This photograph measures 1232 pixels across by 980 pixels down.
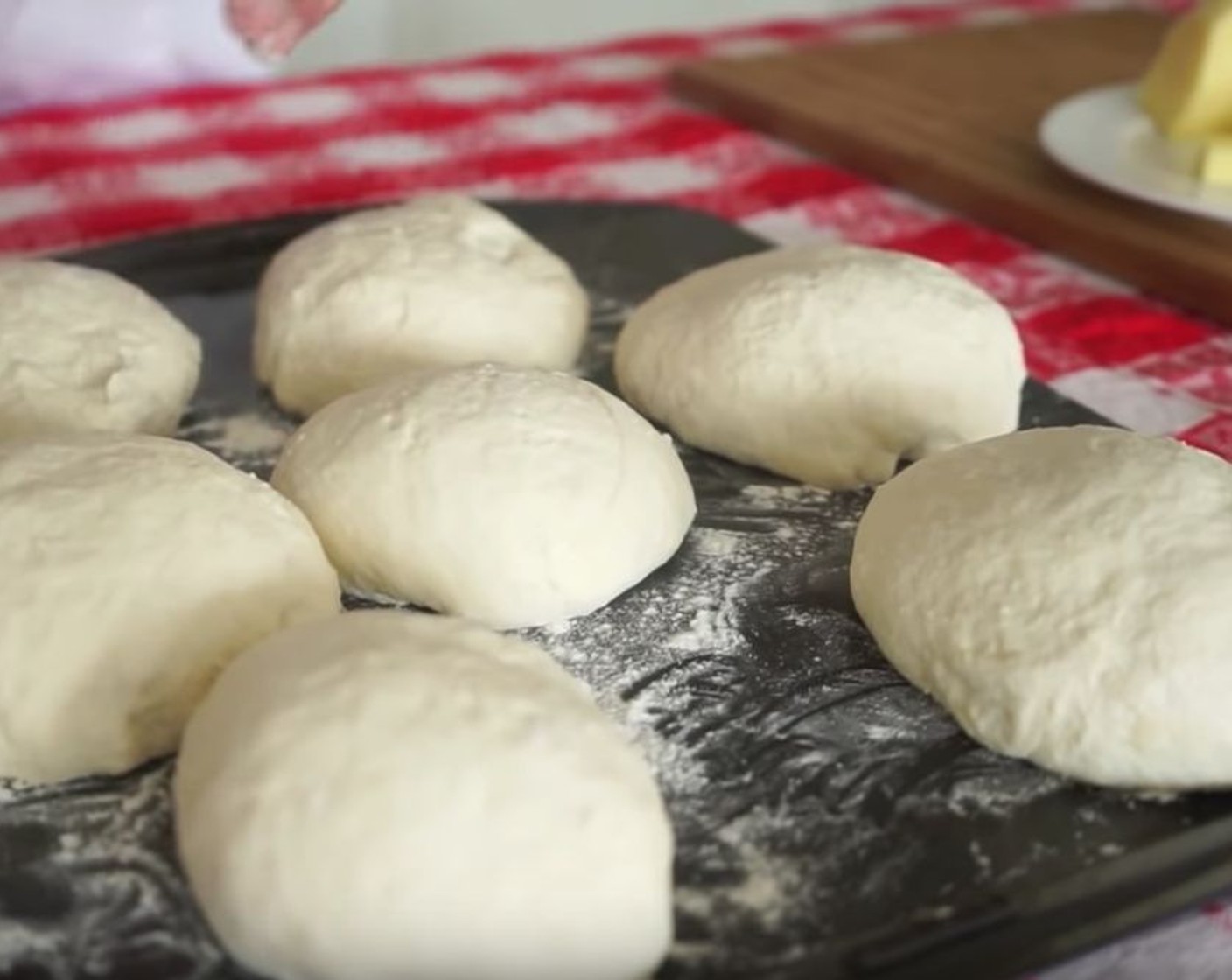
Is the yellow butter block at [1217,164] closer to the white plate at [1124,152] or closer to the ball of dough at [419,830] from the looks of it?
the white plate at [1124,152]

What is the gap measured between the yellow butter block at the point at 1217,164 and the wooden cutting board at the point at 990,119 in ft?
0.16

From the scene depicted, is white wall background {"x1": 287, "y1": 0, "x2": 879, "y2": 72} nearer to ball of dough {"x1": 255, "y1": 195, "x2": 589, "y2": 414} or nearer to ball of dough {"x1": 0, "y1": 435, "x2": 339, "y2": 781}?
ball of dough {"x1": 255, "y1": 195, "x2": 589, "y2": 414}

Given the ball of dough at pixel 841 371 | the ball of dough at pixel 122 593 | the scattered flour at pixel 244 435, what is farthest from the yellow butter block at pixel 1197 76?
the ball of dough at pixel 122 593

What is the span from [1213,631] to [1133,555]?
0.06 m

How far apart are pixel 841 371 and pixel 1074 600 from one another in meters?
0.30

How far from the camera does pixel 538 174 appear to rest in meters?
1.66

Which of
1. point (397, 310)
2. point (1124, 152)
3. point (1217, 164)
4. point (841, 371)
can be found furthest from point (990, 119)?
point (397, 310)

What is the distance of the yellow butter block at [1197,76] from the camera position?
59.2 inches

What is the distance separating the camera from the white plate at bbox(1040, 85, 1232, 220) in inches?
55.4

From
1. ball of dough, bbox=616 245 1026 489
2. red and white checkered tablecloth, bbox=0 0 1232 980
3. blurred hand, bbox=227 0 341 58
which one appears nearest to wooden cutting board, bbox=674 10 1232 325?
red and white checkered tablecloth, bbox=0 0 1232 980

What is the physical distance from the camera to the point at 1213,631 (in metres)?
0.82

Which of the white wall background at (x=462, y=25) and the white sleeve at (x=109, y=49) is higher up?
the white sleeve at (x=109, y=49)

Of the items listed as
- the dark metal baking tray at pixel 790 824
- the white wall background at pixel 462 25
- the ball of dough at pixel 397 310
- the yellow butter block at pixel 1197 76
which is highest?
the yellow butter block at pixel 1197 76

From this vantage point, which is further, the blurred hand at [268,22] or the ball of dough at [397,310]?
the blurred hand at [268,22]
